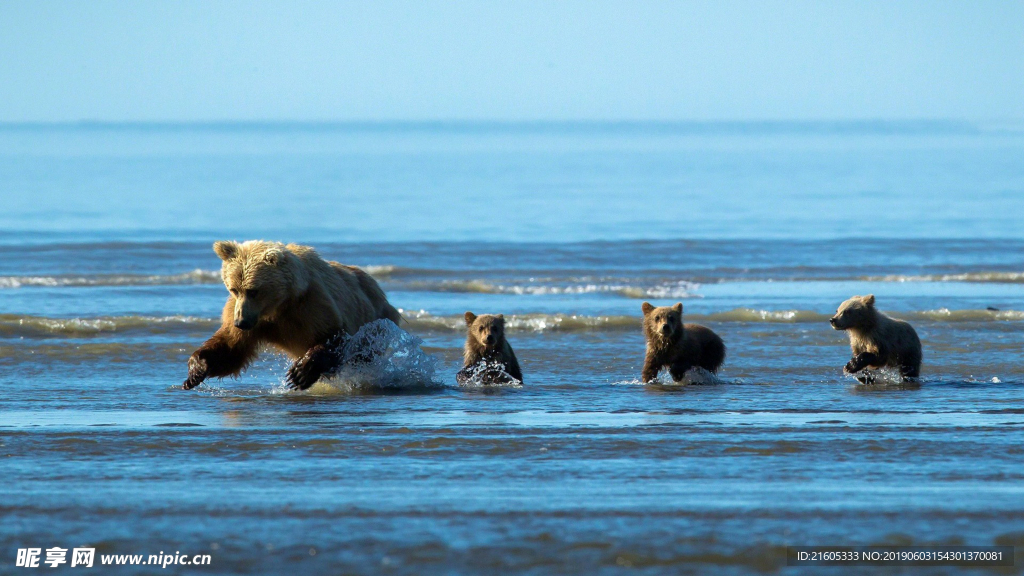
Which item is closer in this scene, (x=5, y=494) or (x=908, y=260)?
(x=5, y=494)

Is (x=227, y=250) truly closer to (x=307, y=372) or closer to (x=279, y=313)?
(x=279, y=313)

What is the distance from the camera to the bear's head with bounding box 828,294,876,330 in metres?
10.5

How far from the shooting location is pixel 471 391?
986 cm

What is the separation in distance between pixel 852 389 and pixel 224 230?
2512 cm

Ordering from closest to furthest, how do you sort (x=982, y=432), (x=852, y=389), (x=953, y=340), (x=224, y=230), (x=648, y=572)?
1. (x=648, y=572)
2. (x=982, y=432)
3. (x=852, y=389)
4. (x=953, y=340)
5. (x=224, y=230)

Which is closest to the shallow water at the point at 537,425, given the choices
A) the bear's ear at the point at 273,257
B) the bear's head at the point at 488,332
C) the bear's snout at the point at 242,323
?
the bear's head at the point at 488,332

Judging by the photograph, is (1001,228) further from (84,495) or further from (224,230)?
(84,495)

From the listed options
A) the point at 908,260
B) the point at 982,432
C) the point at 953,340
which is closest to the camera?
the point at 982,432

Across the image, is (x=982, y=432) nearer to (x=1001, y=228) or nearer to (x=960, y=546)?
(x=960, y=546)

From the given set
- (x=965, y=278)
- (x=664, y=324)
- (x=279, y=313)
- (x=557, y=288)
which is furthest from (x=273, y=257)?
(x=965, y=278)

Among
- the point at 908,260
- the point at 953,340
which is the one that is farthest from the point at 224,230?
the point at 953,340

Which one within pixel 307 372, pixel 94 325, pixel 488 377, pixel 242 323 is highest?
pixel 242 323

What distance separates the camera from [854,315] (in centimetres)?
1047

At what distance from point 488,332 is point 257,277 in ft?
7.52
